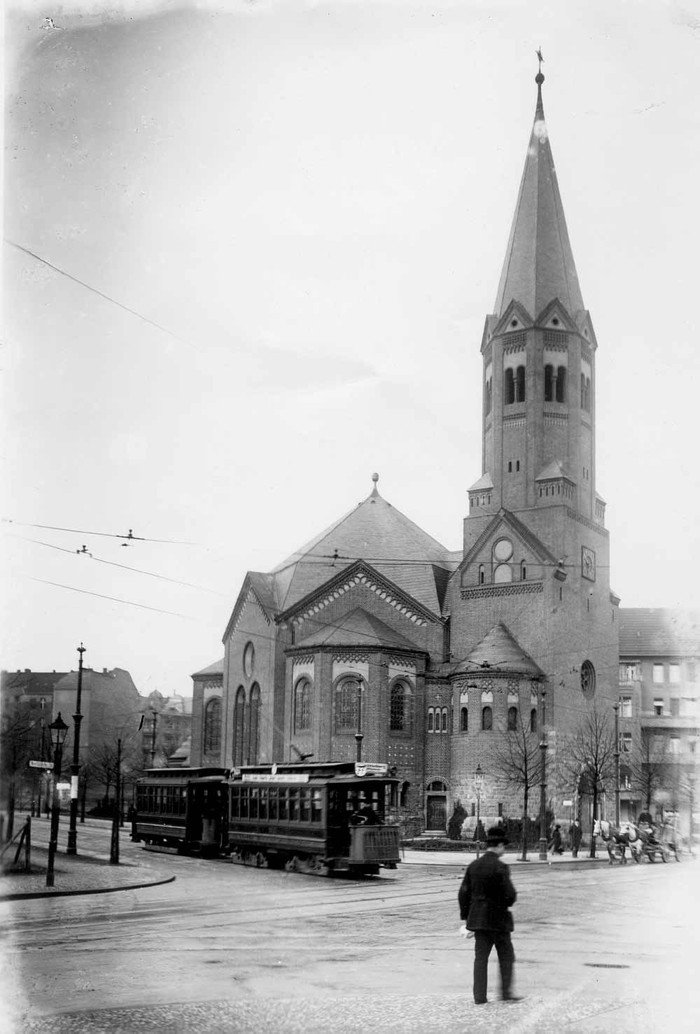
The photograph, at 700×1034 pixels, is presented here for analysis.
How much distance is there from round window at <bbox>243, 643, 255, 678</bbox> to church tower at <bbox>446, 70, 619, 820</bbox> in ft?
31.0

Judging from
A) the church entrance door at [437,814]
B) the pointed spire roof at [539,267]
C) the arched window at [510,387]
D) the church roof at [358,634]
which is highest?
the pointed spire roof at [539,267]

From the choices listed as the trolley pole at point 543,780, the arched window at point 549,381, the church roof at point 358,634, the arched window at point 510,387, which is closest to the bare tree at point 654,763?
the trolley pole at point 543,780

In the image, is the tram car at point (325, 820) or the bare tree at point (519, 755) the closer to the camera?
the tram car at point (325, 820)

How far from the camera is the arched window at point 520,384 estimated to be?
5291 cm

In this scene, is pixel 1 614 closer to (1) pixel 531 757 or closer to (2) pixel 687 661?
(2) pixel 687 661

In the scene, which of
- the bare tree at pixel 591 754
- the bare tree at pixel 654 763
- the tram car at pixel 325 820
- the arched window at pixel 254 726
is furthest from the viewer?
the arched window at pixel 254 726

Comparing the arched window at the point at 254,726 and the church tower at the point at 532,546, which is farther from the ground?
the church tower at the point at 532,546

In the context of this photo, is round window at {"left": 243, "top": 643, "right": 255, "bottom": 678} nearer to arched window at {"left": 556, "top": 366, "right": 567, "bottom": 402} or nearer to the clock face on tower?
the clock face on tower

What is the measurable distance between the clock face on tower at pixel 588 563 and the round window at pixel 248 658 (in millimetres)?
15985

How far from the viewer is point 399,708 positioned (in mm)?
51969

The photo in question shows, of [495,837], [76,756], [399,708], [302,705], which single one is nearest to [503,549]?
[399,708]

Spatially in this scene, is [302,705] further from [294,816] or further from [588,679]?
[294,816]

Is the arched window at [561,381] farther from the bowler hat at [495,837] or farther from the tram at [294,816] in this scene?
the bowler hat at [495,837]

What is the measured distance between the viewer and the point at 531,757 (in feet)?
160
